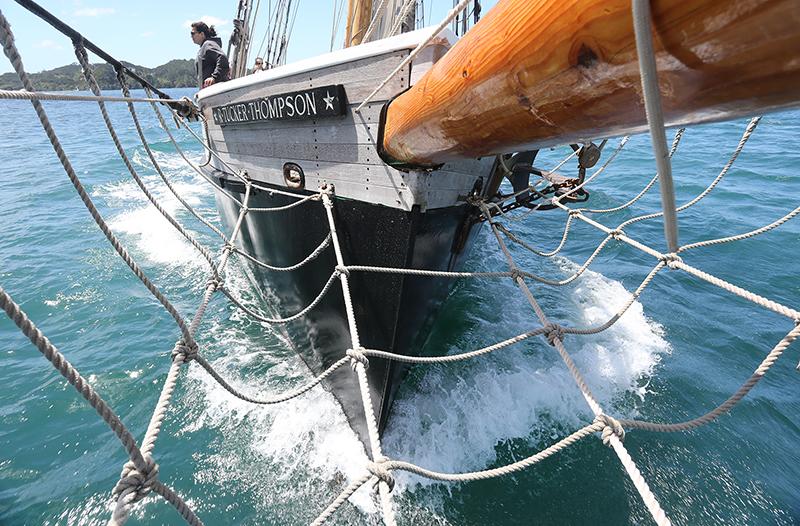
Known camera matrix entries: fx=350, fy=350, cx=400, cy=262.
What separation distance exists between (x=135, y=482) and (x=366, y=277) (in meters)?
1.94

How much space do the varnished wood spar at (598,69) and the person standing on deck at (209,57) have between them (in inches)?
179

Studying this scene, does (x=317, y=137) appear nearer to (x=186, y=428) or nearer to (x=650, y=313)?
(x=186, y=428)

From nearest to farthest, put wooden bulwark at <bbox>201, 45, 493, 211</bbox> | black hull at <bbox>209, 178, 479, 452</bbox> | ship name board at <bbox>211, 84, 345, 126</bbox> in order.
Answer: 1. wooden bulwark at <bbox>201, 45, 493, 211</bbox>
2. ship name board at <bbox>211, 84, 345, 126</bbox>
3. black hull at <bbox>209, 178, 479, 452</bbox>

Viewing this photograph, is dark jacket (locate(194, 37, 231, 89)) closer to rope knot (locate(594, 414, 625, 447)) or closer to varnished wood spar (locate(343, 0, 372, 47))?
varnished wood spar (locate(343, 0, 372, 47))

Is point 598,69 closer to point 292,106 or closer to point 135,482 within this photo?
point 135,482

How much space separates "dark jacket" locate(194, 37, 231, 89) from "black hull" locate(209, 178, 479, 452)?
6.97 feet

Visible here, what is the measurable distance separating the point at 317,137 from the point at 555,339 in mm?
2166

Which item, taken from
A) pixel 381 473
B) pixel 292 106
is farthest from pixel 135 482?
pixel 292 106

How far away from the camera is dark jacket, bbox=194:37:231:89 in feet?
15.3

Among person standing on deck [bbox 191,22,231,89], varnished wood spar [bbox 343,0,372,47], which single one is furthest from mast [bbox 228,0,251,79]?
varnished wood spar [bbox 343,0,372,47]

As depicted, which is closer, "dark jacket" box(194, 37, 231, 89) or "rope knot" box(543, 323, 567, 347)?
"rope knot" box(543, 323, 567, 347)

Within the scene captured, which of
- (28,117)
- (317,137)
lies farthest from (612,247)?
(28,117)

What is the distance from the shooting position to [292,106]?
2695 millimetres

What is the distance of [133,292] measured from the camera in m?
6.07
